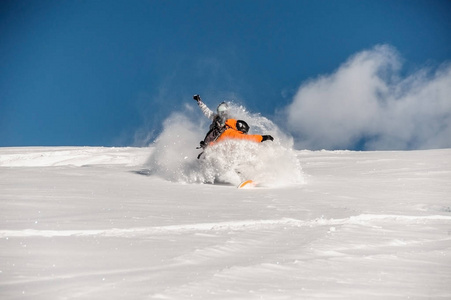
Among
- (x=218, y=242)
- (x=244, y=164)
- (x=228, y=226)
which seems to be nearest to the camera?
(x=218, y=242)

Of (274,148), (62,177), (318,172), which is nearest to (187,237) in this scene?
(62,177)

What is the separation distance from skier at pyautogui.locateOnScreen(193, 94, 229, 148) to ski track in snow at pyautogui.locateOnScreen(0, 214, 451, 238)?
4.69 metres

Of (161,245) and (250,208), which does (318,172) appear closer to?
(250,208)

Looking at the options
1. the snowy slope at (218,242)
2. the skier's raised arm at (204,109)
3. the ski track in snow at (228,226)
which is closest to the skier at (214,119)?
the skier's raised arm at (204,109)

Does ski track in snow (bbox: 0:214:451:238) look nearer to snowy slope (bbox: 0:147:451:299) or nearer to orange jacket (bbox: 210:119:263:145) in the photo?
snowy slope (bbox: 0:147:451:299)

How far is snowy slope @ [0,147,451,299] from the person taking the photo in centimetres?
314

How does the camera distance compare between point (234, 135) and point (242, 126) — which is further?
point (242, 126)

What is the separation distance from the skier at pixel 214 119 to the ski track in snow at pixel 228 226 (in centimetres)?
469

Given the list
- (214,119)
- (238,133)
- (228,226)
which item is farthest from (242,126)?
(228,226)

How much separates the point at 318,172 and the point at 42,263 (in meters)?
9.87

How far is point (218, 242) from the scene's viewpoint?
4438mm

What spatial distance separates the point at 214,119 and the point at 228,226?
→ 562 centimetres

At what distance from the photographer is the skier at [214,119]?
10.5 metres

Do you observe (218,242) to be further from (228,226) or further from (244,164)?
(244,164)
